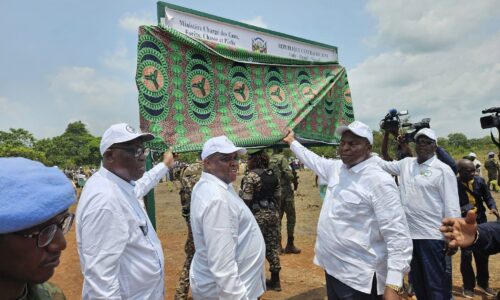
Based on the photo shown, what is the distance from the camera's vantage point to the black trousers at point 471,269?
4.77 meters

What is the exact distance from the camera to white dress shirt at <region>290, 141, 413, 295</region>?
2580 millimetres

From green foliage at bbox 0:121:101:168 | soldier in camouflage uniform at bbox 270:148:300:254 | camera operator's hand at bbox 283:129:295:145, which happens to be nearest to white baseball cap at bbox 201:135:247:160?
camera operator's hand at bbox 283:129:295:145

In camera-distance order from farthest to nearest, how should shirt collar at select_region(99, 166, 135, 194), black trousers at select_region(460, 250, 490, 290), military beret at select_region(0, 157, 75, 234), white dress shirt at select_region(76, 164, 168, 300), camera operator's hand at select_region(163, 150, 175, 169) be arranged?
black trousers at select_region(460, 250, 490, 290) < camera operator's hand at select_region(163, 150, 175, 169) < shirt collar at select_region(99, 166, 135, 194) < white dress shirt at select_region(76, 164, 168, 300) < military beret at select_region(0, 157, 75, 234)

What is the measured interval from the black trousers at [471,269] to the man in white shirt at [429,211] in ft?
3.65

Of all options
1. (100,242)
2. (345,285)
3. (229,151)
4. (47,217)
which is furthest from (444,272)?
(47,217)

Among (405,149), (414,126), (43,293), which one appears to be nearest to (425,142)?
(414,126)

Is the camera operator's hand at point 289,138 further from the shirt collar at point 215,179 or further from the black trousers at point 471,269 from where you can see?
the black trousers at point 471,269

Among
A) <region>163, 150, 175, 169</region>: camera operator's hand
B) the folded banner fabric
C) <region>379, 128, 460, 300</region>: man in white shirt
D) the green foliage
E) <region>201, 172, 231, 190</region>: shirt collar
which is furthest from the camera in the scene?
the green foliage

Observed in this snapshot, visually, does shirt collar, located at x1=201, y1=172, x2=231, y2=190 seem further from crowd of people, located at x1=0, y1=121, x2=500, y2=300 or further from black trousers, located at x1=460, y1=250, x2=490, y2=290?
black trousers, located at x1=460, y1=250, x2=490, y2=290

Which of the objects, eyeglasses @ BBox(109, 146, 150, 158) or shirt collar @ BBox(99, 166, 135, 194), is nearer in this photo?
shirt collar @ BBox(99, 166, 135, 194)

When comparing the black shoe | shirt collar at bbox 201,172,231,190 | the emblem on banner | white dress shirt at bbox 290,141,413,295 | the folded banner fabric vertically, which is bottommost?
the black shoe

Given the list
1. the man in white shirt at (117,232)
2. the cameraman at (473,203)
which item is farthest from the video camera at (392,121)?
the man in white shirt at (117,232)

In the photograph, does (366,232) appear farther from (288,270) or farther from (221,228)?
(288,270)

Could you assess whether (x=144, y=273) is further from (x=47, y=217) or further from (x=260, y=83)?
(x=260, y=83)
